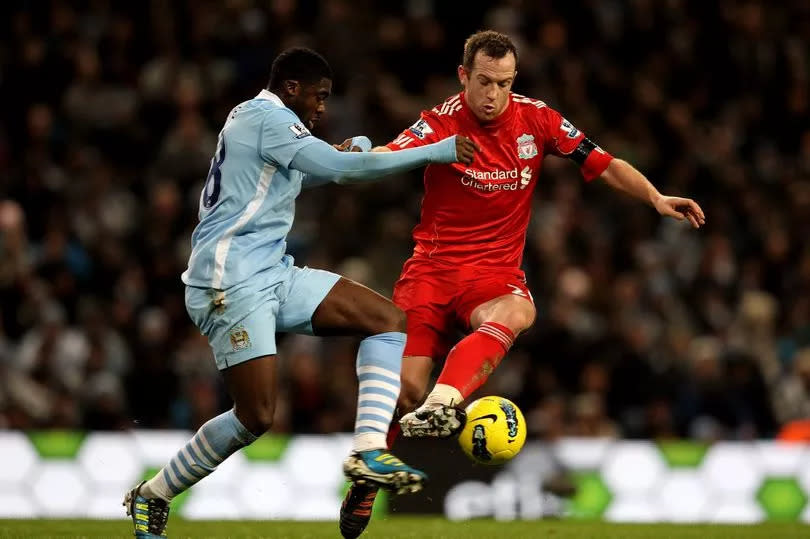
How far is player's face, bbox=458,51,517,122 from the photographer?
7.57 meters

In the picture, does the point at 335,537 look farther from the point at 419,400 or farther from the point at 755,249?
the point at 755,249

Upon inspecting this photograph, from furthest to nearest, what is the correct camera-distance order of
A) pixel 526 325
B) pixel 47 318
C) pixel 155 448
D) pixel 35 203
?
1. pixel 35 203
2. pixel 47 318
3. pixel 155 448
4. pixel 526 325

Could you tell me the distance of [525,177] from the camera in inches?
311

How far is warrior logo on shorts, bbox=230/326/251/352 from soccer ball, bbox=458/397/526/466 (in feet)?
4.26

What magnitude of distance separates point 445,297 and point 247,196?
1.61 m

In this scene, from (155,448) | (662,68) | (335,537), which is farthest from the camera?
(662,68)

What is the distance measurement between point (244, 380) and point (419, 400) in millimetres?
1387

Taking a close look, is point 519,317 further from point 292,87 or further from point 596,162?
point 292,87

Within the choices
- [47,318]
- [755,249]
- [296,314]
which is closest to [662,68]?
[755,249]

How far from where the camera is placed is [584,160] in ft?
26.3

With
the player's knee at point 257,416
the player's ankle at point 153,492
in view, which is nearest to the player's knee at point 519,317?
the player's knee at point 257,416

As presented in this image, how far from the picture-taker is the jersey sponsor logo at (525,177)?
7.88 metres

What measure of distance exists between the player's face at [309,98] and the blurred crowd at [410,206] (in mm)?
5164

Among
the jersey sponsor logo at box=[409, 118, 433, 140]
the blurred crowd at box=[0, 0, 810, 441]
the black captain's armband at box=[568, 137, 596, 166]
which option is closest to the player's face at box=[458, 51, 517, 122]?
the jersey sponsor logo at box=[409, 118, 433, 140]
